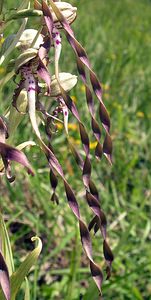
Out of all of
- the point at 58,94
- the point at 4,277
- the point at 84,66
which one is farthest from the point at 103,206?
the point at 4,277

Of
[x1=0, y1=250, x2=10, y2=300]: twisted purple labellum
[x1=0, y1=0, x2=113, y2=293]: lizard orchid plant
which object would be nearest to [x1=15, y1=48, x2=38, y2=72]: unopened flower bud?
[x1=0, y1=0, x2=113, y2=293]: lizard orchid plant

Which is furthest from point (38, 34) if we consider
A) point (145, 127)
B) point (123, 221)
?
point (145, 127)

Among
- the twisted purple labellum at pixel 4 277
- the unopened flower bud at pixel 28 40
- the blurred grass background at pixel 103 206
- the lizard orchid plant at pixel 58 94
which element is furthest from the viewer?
the blurred grass background at pixel 103 206

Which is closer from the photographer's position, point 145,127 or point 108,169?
point 108,169

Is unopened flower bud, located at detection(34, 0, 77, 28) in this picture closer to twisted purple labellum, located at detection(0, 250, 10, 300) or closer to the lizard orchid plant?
the lizard orchid plant

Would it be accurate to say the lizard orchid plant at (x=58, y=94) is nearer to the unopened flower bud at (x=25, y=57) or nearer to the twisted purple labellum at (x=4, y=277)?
the unopened flower bud at (x=25, y=57)

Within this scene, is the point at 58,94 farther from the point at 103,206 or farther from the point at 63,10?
the point at 103,206

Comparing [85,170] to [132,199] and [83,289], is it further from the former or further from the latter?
[132,199]

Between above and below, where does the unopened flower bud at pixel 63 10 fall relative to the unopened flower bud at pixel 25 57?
above

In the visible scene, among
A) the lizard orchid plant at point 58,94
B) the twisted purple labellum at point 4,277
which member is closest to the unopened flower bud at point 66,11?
the lizard orchid plant at point 58,94
